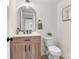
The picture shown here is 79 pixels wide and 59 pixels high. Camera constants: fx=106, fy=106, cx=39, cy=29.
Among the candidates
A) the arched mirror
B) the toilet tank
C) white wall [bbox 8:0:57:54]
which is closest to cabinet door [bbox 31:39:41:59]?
the toilet tank

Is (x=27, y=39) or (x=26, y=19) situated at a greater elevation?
(x=26, y=19)

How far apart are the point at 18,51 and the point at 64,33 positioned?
5.28 feet

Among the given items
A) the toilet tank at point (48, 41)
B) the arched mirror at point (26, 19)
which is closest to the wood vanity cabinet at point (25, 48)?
the toilet tank at point (48, 41)

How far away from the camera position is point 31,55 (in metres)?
2.99

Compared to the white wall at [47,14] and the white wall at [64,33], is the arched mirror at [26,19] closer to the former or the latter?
the white wall at [47,14]

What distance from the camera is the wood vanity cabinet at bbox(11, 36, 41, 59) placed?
9.36 feet

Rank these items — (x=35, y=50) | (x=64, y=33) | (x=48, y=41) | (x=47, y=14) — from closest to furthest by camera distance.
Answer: (x=35, y=50), (x=64, y=33), (x=48, y=41), (x=47, y=14)

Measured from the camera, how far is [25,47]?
2.94 m

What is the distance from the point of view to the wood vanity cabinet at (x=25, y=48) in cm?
285

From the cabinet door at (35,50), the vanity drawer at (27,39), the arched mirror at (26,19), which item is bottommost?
the cabinet door at (35,50)

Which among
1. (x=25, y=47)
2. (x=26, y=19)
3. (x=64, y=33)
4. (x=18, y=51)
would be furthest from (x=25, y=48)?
(x=64, y=33)

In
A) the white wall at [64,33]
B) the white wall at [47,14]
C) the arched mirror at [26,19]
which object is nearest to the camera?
the white wall at [64,33]

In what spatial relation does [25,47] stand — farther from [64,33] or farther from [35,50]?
[64,33]
